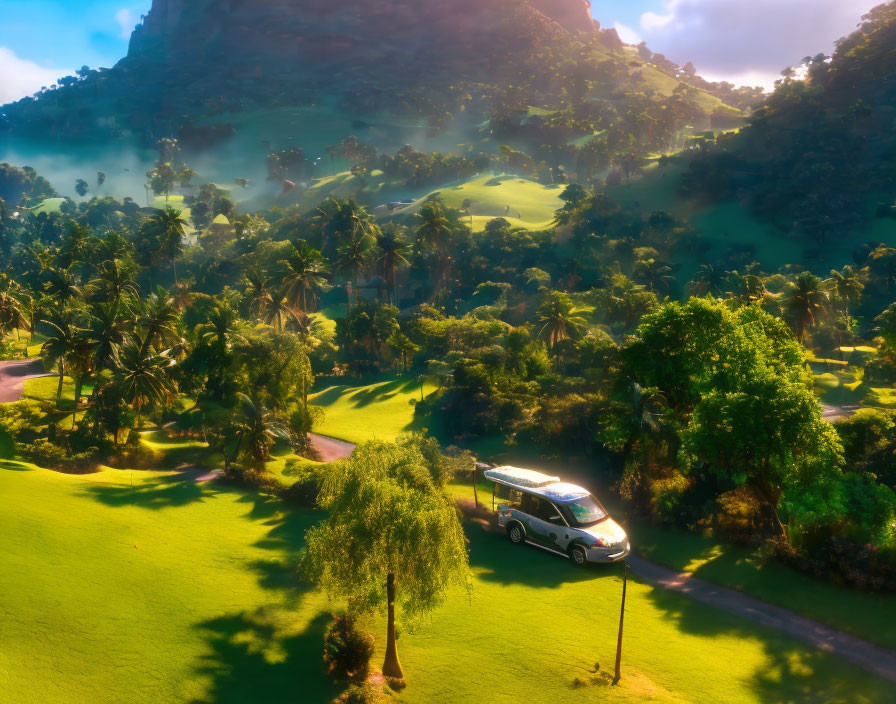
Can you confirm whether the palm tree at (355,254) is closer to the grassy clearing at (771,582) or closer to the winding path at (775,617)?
the grassy clearing at (771,582)

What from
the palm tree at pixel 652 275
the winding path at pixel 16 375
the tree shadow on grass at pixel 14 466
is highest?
the palm tree at pixel 652 275

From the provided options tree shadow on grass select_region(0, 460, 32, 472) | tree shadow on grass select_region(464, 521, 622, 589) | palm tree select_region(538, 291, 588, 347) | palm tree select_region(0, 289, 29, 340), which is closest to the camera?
tree shadow on grass select_region(464, 521, 622, 589)

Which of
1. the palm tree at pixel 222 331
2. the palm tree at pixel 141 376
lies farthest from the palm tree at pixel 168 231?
the palm tree at pixel 141 376

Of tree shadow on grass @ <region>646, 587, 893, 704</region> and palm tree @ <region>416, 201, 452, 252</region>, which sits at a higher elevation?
palm tree @ <region>416, 201, 452, 252</region>

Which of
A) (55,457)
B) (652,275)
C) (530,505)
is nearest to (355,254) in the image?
(652,275)

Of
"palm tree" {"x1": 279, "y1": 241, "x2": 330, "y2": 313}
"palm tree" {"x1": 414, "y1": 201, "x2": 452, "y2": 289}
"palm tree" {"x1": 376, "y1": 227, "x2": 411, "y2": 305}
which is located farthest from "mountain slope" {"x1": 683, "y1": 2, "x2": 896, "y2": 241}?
"palm tree" {"x1": 279, "y1": 241, "x2": 330, "y2": 313}

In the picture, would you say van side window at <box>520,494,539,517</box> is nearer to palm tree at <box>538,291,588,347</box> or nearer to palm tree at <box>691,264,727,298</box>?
palm tree at <box>538,291,588,347</box>
